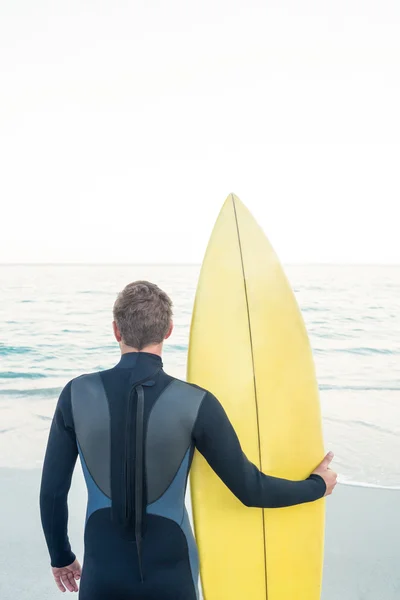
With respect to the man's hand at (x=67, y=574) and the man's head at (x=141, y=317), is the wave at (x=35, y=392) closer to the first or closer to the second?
the man's hand at (x=67, y=574)

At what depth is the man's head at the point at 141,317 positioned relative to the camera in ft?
4.64

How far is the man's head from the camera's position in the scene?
4.64 ft

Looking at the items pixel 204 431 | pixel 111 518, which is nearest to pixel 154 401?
pixel 204 431

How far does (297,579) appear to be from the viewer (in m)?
1.99

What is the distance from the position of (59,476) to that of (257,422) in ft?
2.35

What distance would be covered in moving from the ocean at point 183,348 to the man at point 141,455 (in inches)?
116

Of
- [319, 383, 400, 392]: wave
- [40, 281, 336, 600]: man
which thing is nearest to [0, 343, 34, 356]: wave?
[319, 383, 400, 392]: wave

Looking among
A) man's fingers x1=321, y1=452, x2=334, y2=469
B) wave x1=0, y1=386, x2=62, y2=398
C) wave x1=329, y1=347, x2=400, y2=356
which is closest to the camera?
man's fingers x1=321, y1=452, x2=334, y2=469

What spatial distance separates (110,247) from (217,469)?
21.6m

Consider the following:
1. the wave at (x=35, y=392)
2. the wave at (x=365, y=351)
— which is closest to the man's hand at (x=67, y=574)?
the wave at (x=35, y=392)

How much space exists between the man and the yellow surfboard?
0.46 m

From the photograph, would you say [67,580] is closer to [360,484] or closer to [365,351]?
[360,484]

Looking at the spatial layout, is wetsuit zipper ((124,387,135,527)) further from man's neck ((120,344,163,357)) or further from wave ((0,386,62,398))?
wave ((0,386,62,398))

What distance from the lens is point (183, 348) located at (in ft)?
37.0
